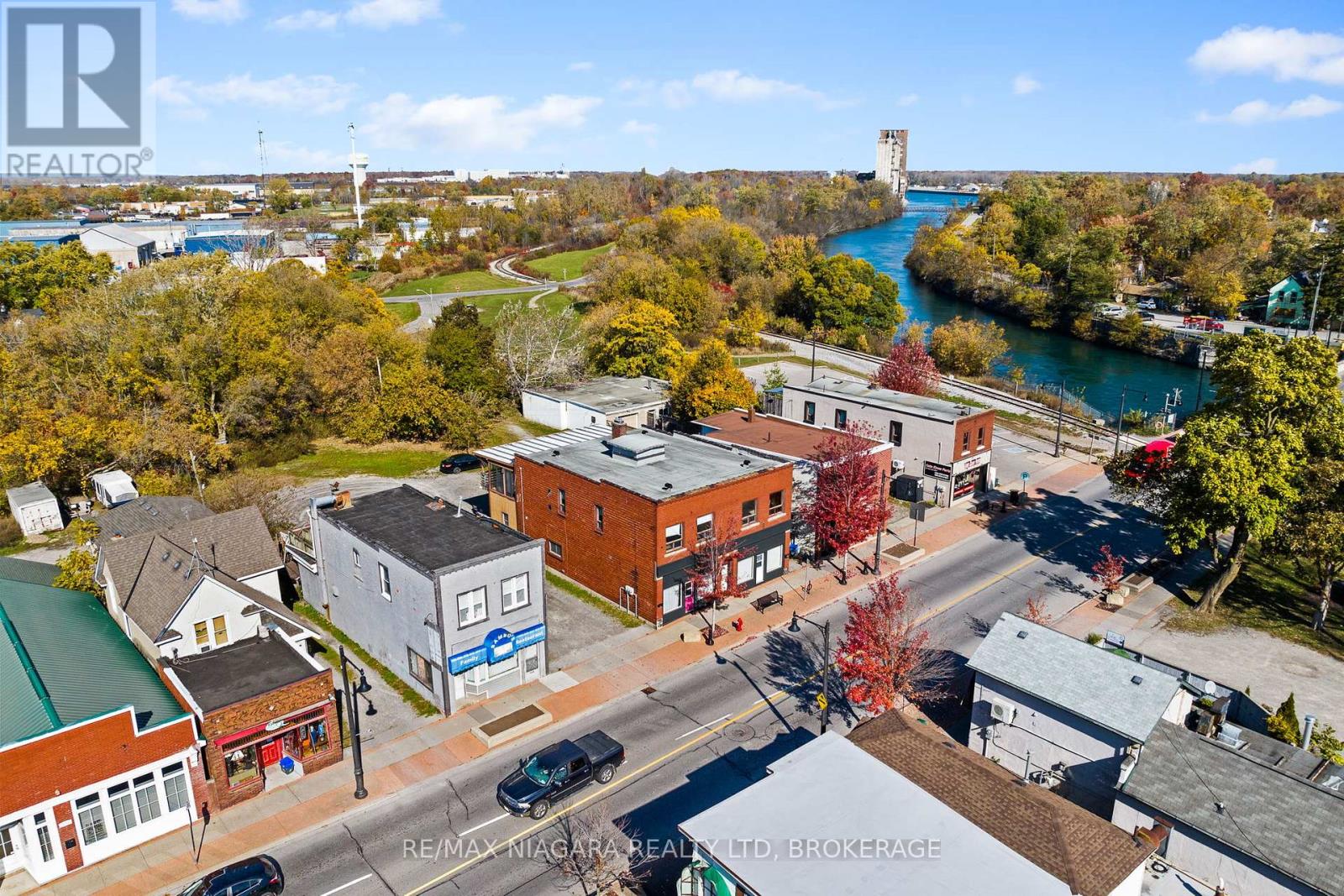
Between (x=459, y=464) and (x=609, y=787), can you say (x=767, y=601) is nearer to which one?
(x=609, y=787)

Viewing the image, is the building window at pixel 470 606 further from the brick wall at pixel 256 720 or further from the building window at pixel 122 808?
the building window at pixel 122 808

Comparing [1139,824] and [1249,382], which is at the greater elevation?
[1249,382]

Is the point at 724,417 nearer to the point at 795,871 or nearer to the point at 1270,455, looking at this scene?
the point at 1270,455

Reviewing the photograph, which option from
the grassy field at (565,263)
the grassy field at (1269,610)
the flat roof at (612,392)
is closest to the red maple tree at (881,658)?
the grassy field at (1269,610)

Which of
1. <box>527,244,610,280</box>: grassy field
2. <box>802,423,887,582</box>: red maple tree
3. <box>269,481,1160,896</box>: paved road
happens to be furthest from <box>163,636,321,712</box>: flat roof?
<box>527,244,610,280</box>: grassy field

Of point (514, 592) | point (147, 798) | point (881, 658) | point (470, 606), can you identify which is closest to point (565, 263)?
point (514, 592)

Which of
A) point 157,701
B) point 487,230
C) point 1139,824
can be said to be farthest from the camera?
point 487,230

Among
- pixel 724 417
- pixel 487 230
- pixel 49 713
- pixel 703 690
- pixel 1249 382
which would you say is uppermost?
pixel 487 230

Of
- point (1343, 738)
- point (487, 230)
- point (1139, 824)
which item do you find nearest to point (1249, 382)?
point (1343, 738)
